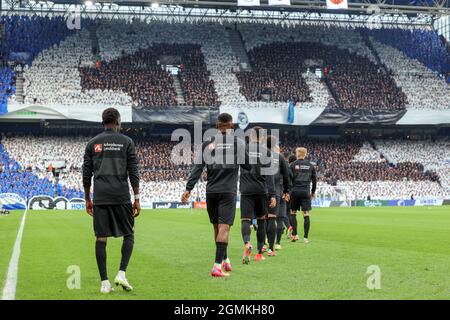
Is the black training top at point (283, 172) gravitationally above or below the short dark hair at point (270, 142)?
below

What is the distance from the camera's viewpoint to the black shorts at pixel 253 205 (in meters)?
12.9

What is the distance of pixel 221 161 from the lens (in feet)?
36.9

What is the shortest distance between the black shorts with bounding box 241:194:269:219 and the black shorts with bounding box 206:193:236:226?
1.64 m

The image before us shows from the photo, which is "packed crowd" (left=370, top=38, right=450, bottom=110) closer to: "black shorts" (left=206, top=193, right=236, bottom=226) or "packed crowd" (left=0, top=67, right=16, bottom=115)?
"packed crowd" (left=0, top=67, right=16, bottom=115)

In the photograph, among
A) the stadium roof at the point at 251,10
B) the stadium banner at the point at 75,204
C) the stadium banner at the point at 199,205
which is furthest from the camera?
the stadium roof at the point at 251,10

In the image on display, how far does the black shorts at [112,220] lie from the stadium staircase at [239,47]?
57352mm

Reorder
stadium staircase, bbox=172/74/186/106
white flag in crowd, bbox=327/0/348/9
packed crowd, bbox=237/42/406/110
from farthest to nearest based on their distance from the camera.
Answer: packed crowd, bbox=237/42/406/110 < stadium staircase, bbox=172/74/186/106 < white flag in crowd, bbox=327/0/348/9

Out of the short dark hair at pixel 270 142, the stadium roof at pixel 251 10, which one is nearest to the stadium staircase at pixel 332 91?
the stadium roof at pixel 251 10

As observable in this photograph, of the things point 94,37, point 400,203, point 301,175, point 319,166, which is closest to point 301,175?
point 301,175

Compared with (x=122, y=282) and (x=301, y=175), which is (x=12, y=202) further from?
(x=122, y=282)

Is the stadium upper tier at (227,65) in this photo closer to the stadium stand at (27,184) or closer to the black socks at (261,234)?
the stadium stand at (27,184)

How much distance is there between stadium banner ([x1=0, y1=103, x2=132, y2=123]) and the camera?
56.4m

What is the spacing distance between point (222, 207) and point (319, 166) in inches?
1982

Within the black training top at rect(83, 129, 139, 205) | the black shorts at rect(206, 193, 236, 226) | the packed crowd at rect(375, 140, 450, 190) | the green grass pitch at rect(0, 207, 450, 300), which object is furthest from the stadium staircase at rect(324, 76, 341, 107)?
the black training top at rect(83, 129, 139, 205)
